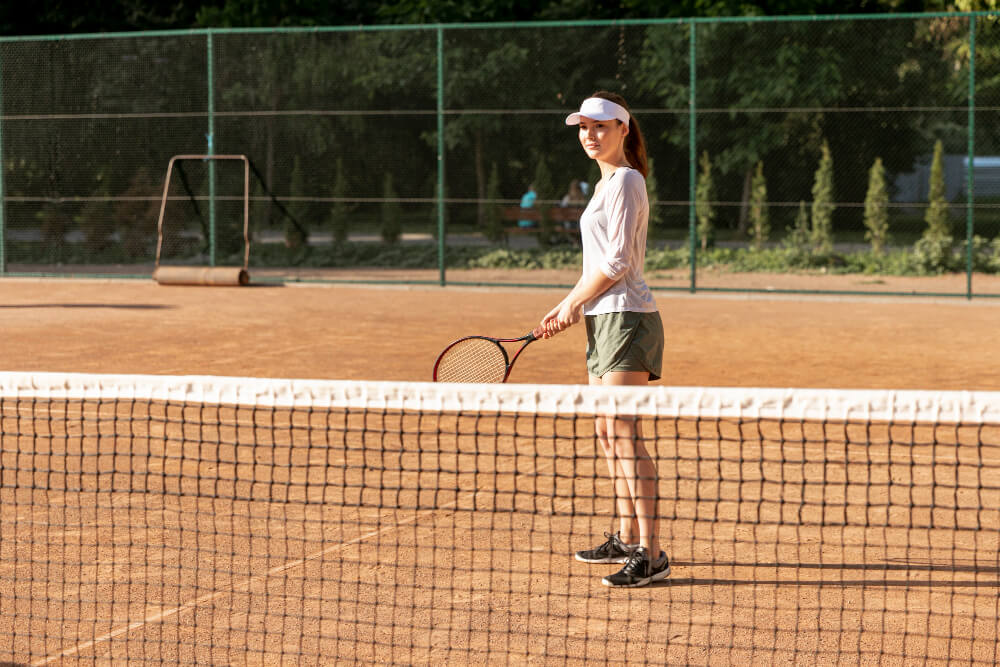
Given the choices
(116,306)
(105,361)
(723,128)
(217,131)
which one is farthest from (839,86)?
(105,361)

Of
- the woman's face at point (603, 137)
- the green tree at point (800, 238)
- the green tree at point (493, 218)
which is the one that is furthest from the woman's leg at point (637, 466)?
the green tree at point (800, 238)

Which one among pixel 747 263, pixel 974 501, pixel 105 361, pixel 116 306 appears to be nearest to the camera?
pixel 974 501

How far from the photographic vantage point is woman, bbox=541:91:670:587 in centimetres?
516

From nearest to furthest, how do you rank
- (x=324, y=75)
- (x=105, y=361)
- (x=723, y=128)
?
(x=105, y=361) → (x=324, y=75) → (x=723, y=128)

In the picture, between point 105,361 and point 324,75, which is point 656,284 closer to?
point 324,75

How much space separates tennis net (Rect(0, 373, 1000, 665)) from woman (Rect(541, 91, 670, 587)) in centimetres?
15

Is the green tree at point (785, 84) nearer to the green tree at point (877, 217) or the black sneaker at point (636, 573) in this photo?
the green tree at point (877, 217)

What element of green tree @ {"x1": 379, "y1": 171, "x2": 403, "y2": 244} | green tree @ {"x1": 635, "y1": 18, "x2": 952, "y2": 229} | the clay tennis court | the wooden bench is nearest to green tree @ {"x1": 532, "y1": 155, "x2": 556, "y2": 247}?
the wooden bench

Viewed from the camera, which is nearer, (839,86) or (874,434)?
(874,434)

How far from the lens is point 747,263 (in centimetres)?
2089

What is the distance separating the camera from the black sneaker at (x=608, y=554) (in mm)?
5469

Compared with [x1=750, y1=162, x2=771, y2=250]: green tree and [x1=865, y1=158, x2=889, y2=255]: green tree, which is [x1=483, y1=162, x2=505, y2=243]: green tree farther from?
[x1=865, y1=158, x2=889, y2=255]: green tree

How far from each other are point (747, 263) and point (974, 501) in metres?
14.6

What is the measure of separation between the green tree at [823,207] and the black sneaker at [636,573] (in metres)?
15.8
